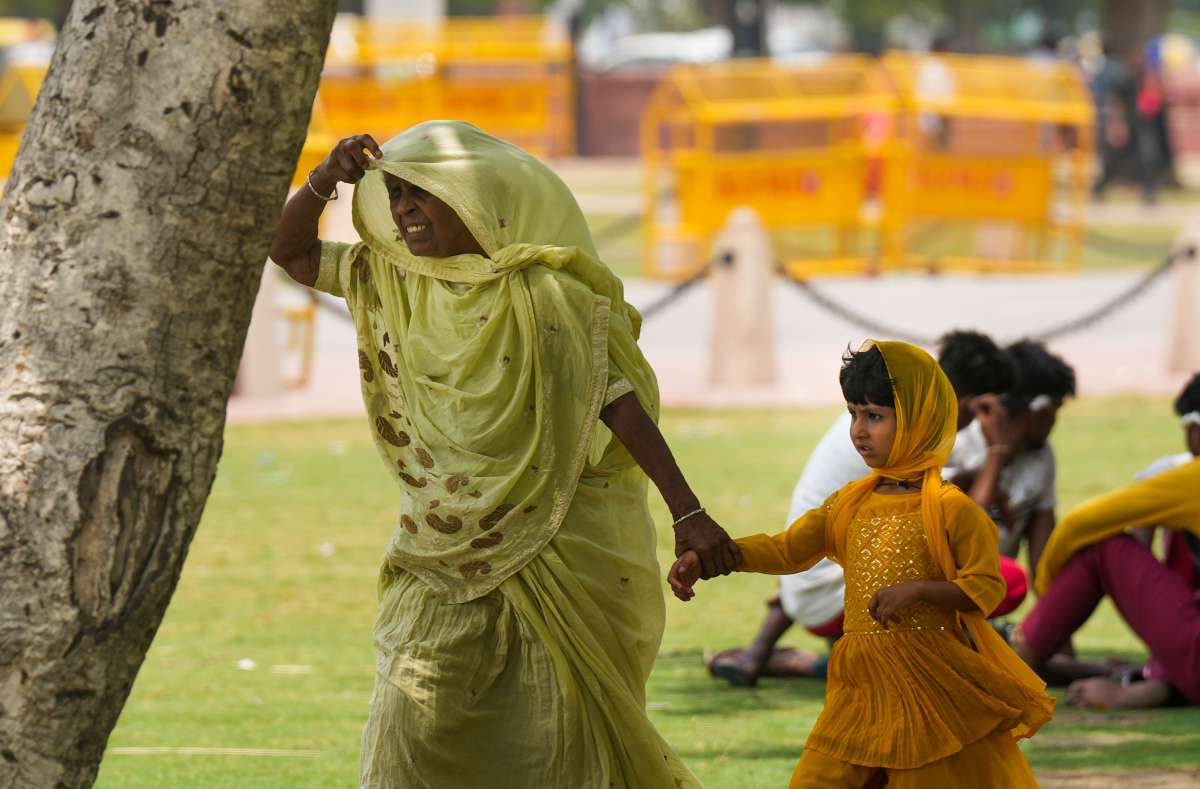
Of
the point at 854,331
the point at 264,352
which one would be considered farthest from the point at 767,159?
the point at 264,352

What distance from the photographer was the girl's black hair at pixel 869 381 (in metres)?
4.03

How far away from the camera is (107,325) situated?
3.40m

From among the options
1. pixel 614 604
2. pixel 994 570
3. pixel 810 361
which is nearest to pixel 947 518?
A: pixel 994 570

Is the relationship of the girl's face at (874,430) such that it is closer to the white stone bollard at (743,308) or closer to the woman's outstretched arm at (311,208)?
the woman's outstretched arm at (311,208)

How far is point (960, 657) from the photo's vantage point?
4.03 m

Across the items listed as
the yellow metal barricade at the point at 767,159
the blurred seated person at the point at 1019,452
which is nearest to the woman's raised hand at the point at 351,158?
the blurred seated person at the point at 1019,452

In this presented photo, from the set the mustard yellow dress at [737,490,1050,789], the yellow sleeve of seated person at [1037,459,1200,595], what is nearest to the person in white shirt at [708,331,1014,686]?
the yellow sleeve of seated person at [1037,459,1200,595]

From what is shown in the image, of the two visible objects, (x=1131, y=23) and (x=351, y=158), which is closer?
(x=351, y=158)

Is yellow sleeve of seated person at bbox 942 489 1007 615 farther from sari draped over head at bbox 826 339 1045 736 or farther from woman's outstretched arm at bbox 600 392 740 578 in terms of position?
woman's outstretched arm at bbox 600 392 740 578

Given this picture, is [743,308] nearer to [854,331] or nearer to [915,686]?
[854,331]

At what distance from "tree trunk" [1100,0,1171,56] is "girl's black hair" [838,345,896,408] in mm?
26669

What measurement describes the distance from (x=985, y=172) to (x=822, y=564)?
1376 cm

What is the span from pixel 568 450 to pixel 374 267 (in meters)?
0.60

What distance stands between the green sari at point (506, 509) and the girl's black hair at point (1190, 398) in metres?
2.14
